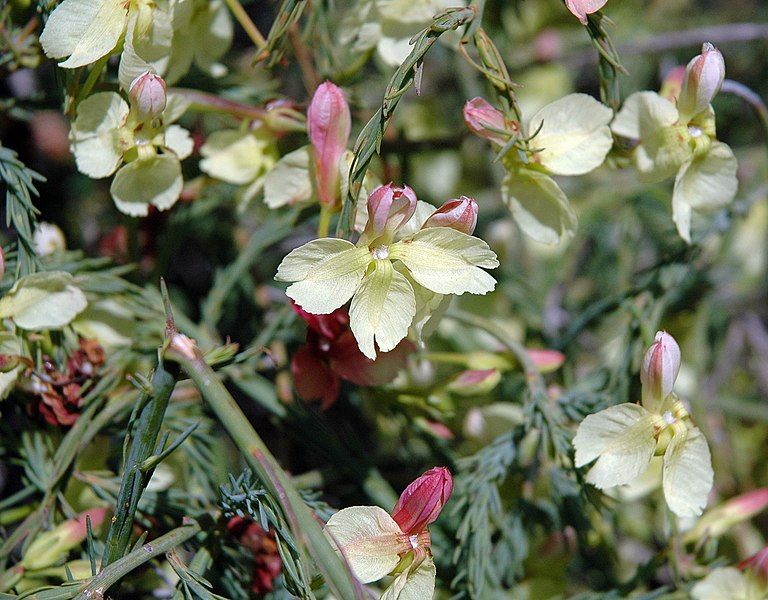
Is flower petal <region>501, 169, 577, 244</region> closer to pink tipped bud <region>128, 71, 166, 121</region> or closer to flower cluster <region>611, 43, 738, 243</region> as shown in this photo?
flower cluster <region>611, 43, 738, 243</region>

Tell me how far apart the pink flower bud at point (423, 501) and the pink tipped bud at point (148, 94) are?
33 centimetres

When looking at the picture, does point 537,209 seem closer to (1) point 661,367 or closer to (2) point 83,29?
(1) point 661,367

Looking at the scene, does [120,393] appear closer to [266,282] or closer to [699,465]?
[266,282]

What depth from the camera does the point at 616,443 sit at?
2.06 ft

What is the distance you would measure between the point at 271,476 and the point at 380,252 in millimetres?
174

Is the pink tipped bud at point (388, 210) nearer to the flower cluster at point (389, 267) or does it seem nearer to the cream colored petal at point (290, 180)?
the flower cluster at point (389, 267)

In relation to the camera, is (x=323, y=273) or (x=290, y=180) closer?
(x=323, y=273)

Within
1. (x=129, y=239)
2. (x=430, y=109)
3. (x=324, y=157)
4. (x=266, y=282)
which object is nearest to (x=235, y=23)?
(x=430, y=109)

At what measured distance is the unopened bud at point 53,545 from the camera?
2.15ft

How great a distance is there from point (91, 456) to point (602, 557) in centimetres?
49

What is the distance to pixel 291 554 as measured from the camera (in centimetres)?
53

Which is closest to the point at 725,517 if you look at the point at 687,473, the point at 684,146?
the point at 687,473

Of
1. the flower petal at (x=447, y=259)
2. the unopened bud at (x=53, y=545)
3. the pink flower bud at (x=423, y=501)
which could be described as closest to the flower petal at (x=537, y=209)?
the flower petal at (x=447, y=259)

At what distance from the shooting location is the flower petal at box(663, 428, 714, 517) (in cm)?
62
